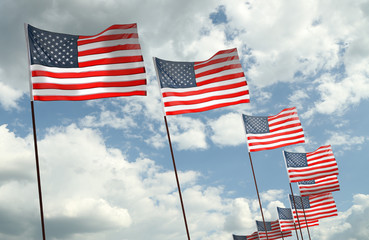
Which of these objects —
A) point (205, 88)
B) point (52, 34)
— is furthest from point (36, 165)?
point (205, 88)

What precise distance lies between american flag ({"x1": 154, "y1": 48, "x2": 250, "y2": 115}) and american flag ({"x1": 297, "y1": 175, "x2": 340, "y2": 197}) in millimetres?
21869

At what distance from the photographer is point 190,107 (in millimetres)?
18938

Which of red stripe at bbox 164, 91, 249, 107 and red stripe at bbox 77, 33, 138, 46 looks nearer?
red stripe at bbox 77, 33, 138, 46

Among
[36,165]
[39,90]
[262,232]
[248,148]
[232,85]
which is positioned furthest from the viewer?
[262,232]

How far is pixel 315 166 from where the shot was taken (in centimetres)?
3353

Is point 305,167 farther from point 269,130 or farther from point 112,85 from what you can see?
point 112,85

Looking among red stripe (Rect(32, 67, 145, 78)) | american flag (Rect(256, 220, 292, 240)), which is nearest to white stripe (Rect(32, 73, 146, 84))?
red stripe (Rect(32, 67, 145, 78))

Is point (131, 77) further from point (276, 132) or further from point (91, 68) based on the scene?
point (276, 132)

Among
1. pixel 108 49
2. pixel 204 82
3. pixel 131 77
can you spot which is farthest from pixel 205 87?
pixel 108 49

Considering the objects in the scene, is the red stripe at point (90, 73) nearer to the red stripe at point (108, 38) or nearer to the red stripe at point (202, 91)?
the red stripe at point (108, 38)

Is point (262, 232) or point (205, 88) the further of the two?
point (262, 232)

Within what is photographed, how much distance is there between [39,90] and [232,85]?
9.82 metres

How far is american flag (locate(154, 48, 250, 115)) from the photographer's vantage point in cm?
1897

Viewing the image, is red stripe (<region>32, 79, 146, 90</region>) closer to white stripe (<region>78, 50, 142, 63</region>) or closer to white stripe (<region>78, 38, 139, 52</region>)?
white stripe (<region>78, 50, 142, 63</region>)
